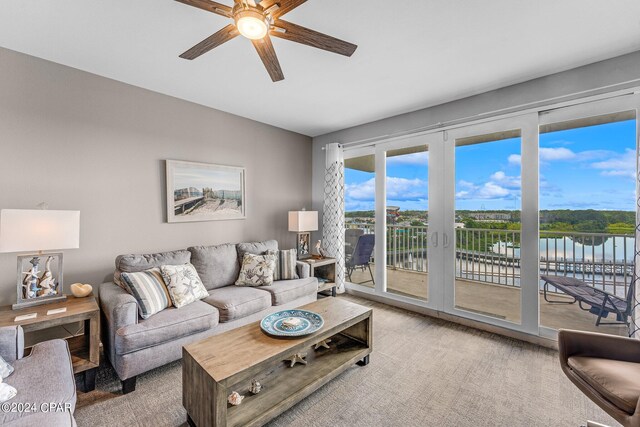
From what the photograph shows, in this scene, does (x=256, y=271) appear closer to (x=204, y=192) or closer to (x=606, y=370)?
(x=204, y=192)

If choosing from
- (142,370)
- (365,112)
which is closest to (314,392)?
(142,370)

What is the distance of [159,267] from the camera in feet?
8.30

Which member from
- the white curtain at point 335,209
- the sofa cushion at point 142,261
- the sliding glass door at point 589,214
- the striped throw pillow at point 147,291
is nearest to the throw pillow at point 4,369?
the striped throw pillow at point 147,291

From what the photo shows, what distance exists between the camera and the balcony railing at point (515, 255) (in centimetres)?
257

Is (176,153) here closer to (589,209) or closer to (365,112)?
(365,112)

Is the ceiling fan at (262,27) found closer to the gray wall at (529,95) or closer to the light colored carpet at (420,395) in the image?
the gray wall at (529,95)

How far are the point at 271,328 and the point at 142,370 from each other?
3.26 feet

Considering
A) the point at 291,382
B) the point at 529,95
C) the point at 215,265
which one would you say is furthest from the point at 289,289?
the point at 529,95

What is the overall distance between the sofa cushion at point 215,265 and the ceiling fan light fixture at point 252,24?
2.21 meters

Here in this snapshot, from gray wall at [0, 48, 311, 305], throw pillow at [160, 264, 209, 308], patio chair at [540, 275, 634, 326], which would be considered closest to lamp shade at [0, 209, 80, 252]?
gray wall at [0, 48, 311, 305]

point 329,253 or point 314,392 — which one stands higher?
point 329,253

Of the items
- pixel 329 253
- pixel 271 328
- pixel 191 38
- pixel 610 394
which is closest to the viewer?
pixel 610 394

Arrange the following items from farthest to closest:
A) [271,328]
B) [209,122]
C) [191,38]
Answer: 1. [209,122]
2. [191,38]
3. [271,328]

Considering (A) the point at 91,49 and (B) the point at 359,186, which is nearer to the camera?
(A) the point at 91,49
